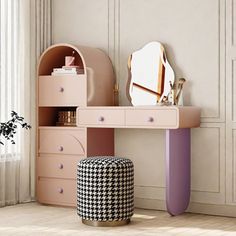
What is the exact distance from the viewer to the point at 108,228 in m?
4.30

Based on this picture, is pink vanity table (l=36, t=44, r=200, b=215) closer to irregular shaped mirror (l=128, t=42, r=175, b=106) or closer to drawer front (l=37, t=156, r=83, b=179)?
drawer front (l=37, t=156, r=83, b=179)

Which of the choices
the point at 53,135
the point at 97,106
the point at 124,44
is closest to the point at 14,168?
the point at 53,135

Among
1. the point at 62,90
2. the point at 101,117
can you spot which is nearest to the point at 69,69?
the point at 62,90

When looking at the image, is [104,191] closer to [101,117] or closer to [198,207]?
[101,117]

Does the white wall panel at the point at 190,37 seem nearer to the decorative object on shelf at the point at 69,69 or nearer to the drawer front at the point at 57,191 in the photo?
the decorative object on shelf at the point at 69,69

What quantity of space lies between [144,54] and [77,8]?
0.90 meters

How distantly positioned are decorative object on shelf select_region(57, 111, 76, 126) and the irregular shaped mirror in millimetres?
581

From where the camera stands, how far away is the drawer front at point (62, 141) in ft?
17.1

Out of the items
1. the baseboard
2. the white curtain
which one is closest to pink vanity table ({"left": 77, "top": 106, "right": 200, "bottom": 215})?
the baseboard

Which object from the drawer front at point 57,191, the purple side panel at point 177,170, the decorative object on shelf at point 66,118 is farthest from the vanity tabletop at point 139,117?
the drawer front at point 57,191

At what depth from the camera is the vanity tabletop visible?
15.1 ft

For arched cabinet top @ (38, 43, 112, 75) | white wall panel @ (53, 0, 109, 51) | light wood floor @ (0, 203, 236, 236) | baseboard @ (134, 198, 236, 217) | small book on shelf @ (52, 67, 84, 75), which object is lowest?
light wood floor @ (0, 203, 236, 236)

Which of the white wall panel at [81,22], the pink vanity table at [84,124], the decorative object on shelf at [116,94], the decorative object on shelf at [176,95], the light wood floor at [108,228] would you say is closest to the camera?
the light wood floor at [108,228]

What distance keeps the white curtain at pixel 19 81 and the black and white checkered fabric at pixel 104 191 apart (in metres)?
1.20
